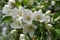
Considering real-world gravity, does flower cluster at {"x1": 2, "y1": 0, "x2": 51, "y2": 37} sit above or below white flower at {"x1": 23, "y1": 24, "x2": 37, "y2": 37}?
above

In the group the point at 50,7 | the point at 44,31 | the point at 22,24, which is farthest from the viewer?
the point at 50,7

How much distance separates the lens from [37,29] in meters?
0.85

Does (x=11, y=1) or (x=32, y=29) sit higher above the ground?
(x=11, y=1)

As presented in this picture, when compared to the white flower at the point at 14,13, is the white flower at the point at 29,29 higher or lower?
lower

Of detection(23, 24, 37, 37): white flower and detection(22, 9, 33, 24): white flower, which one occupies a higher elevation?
detection(22, 9, 33, 24): white flower

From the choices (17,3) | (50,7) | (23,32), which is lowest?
(23,32)

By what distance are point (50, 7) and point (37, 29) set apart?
274mm

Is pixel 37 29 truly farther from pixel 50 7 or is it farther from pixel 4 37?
pixel 4 37

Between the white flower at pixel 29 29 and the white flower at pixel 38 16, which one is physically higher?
the white flower at pixel 38 16

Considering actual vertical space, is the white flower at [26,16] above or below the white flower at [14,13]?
below

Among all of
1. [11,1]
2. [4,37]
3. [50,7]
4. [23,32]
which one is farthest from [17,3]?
[4,37]

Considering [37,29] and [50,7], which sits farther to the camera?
[50,7]

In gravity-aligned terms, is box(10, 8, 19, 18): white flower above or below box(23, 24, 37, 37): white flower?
above

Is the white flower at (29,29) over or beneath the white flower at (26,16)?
beneath
